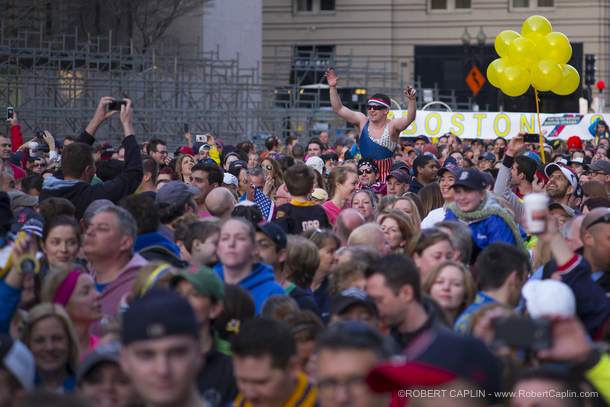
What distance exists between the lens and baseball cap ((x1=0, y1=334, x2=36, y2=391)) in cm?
329

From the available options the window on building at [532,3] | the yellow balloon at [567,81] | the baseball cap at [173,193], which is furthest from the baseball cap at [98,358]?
the window on building at [532,3]

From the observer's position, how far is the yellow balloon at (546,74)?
459 inches

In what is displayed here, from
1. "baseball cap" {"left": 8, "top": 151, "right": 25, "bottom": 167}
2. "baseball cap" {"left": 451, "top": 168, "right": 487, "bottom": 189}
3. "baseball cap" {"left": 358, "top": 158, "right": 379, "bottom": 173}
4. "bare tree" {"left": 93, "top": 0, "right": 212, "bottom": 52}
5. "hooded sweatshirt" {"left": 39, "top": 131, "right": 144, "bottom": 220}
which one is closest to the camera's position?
"baseball cap" {"left": 451, "top": 168, "right": 487, "bottom": 189}

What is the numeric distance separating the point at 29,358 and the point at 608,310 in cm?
315

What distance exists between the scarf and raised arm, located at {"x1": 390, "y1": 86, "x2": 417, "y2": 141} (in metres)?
3.42

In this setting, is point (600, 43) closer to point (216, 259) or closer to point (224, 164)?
point (224, 164)

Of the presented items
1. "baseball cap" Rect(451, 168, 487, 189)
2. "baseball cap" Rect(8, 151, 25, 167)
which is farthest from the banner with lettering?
"baseball cap" Rect(451, 168, 487, 189)

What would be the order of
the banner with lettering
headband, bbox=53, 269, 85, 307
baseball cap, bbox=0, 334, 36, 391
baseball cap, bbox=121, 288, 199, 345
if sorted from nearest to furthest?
baseball cap, bbox=121, 288, 199, 345 → baseball cap, bbox=0, 334, 36, 391 → headband, bbox=53, 269, 85, 307 → the banner with lettering

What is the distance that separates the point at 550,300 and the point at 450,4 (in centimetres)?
4254

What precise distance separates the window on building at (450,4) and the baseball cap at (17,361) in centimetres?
4337

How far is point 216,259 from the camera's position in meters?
5.96

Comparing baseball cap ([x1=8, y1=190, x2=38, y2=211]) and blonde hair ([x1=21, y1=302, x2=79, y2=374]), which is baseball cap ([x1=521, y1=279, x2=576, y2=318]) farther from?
baseball cap ([x1=8, y1=190, x2=38, y2=211])

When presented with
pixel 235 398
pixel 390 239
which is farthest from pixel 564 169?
pixel 235 398

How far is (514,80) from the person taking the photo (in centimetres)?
1194
